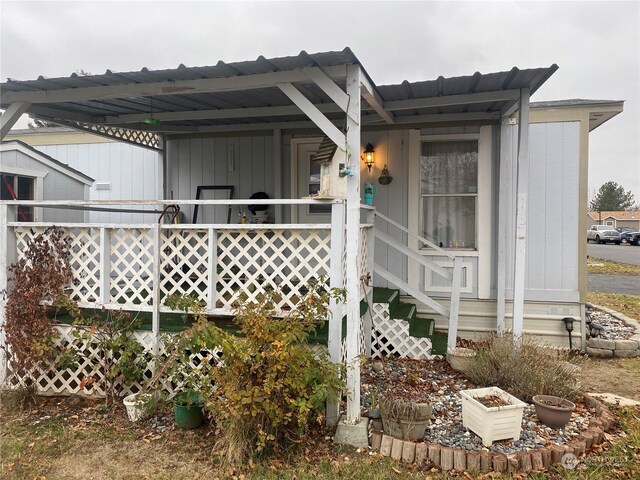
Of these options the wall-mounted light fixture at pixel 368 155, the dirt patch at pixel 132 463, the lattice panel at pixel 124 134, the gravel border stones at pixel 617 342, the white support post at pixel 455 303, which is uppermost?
the lattice panel at pixel 124 134

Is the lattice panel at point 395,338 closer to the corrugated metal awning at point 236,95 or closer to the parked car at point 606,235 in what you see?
the corrugated metal awning at point 236,95

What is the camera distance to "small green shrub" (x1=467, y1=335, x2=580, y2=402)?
394 cm

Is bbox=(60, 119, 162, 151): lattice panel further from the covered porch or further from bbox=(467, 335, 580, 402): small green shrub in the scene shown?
bbox=(467, 335, 580, 402): small green shrub

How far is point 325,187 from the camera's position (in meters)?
3.88

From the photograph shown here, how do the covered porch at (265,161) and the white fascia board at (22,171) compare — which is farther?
the white fascia board at (22,171)

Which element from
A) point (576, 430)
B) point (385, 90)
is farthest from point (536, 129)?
point (576, 430)

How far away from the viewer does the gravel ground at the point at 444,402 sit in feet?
10.7

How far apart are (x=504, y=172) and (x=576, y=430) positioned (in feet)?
11.2

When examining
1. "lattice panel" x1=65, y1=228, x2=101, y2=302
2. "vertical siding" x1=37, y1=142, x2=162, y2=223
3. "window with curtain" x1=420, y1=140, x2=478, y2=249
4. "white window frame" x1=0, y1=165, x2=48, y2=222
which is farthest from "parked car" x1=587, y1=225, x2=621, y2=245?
"lattice panel" x1=65, y1=228, x2=101, y2=302

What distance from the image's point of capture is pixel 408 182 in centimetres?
628

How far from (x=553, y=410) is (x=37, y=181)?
759 centimetres

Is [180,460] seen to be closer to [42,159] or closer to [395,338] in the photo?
[395,338]

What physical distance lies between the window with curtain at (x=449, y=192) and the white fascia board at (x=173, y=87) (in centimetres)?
314

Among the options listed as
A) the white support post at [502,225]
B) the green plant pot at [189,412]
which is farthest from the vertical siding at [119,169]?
the white support post at [502,225]
